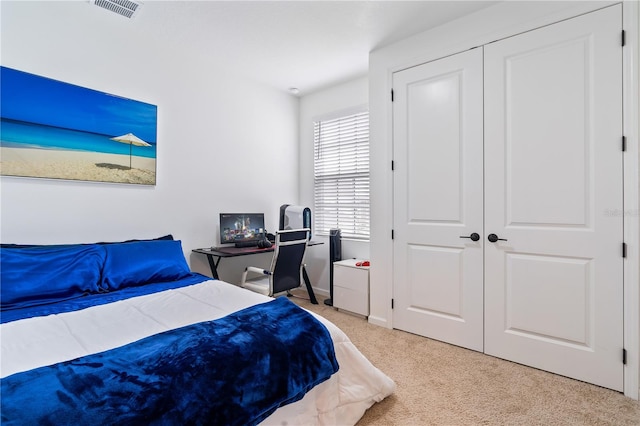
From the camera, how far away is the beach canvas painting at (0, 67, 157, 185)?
7.16ft

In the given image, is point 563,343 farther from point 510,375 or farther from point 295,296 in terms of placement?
point 295,296

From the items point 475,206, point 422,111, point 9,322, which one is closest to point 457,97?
point 422,111

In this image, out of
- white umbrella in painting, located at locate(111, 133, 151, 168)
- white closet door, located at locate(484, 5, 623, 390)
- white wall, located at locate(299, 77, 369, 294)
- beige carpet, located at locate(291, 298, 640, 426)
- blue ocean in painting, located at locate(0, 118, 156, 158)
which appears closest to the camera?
beige carpet, located at locate(291, 298, 640, 426)

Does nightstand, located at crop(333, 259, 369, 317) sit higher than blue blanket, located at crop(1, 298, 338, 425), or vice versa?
blue blanket, located at crop(1, 298, 338, 425)

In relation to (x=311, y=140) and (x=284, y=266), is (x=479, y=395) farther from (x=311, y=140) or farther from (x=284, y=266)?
(x=311, y=140)

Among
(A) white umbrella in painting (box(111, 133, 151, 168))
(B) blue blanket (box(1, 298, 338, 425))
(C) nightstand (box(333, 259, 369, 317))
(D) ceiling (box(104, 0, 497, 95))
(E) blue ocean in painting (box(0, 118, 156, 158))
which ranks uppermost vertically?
(D) ceiling (box(104, 0, 497, 95))

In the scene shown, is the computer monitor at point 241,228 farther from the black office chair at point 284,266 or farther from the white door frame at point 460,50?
the white door frame at point 460,50

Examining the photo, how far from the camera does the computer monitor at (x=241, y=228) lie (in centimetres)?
340

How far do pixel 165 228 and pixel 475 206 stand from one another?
2.82m

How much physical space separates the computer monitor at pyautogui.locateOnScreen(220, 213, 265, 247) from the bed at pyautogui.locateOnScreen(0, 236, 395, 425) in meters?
1.12

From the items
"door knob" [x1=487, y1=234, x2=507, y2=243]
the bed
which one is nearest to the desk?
the bed

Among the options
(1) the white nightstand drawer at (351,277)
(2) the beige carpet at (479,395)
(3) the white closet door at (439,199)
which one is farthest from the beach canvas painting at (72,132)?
(2) the beige carpet at (479,395)

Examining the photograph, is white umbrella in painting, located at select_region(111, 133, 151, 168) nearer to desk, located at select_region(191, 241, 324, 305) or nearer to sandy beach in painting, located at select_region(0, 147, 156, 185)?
sandy beach in painting, located at select_region(0, 147, 156, 185)

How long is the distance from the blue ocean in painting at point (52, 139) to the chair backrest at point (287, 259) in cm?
156
